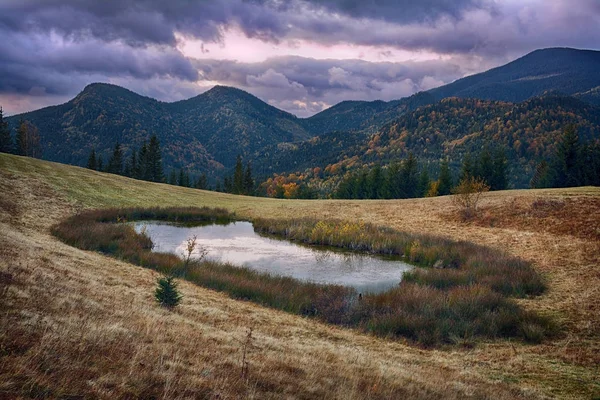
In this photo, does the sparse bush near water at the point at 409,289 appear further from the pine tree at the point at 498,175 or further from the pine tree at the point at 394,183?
the pine tree at the point at 394,183

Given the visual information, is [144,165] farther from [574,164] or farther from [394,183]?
[574,164]

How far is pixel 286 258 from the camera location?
94.1 ft

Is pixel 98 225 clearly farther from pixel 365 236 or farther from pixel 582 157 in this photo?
pixel 582 157

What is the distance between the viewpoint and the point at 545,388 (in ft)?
31.8

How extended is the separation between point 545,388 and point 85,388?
35.2 ft

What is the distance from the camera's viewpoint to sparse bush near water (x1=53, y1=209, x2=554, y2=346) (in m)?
14.7

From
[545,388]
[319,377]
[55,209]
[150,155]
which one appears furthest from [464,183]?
[150,155]

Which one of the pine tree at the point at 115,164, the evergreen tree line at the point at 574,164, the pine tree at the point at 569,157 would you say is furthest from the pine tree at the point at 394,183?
the pine tree at the point at 115,164

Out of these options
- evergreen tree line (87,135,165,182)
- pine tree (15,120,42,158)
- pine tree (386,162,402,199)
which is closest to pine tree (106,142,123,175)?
evergreen tree line (87,135,165,182)

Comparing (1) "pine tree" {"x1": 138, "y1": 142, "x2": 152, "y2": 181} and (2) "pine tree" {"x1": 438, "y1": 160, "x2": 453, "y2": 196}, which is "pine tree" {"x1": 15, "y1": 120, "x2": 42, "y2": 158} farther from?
(2) "pine tree" {"x1": 438, "y1": 160, "x2": 453, "y2": 196}

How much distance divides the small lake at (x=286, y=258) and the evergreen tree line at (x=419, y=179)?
167 feet

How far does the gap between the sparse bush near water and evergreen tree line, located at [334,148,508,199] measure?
1966 inches

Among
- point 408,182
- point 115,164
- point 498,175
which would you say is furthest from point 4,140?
point 498,175

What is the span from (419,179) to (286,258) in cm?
7122
